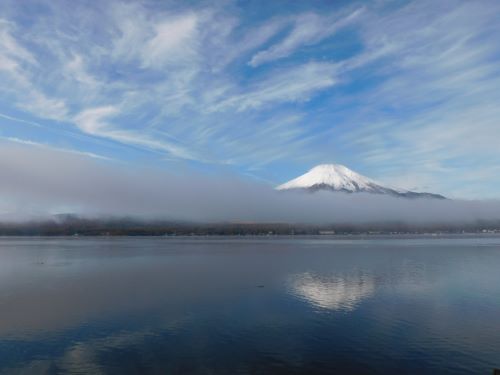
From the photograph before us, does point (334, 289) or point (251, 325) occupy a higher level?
point (334, 289)

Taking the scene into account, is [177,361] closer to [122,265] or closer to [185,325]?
[185,325]

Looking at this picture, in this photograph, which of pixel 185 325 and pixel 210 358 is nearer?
pixel 210 358

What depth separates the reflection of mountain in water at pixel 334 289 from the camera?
17156 millimetres

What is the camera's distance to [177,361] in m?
10.2

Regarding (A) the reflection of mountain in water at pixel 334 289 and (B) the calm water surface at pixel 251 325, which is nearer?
(B) the calm water surface at pixel 251 325

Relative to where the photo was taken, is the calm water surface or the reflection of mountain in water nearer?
the calm water surface

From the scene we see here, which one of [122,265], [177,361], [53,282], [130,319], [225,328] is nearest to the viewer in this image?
[177,361]

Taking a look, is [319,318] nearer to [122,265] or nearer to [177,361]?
[177,361]

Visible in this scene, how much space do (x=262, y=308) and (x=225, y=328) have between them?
3170 millimetres

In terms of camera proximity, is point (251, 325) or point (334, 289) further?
point (334, 289)

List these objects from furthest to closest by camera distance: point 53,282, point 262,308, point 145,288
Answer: point 53,282 < point 145,288 < point 262,308

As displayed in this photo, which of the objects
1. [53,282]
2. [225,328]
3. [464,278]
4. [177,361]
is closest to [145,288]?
[53,282]

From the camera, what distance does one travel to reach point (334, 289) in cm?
2036

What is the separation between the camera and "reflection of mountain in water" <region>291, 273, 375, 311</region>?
1716 centimetres
